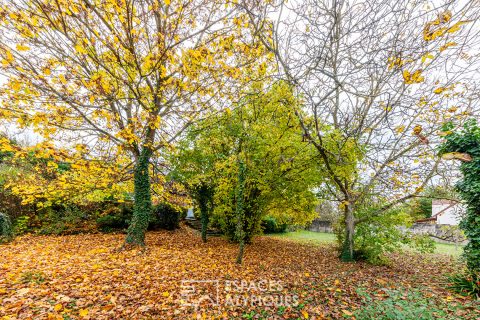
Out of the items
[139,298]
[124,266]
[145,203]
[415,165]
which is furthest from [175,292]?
[415,165]

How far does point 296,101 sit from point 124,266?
5.36 metres

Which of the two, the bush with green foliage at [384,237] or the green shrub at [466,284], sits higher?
the bush with green foliage at [384,237]

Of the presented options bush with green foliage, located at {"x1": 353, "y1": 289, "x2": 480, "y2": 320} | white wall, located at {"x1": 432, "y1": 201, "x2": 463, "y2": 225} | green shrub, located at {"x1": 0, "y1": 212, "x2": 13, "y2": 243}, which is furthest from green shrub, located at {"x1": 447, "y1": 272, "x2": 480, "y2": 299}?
green shrub, located at {"x1": 0, "y1": 212, "x2": 13, "y2": 243}

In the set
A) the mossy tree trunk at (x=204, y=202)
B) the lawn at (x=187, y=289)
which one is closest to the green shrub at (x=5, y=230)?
the lawn at (x=187, y=289)

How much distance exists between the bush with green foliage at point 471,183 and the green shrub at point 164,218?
11.0m

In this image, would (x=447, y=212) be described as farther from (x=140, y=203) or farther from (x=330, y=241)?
(x=140, y=203)

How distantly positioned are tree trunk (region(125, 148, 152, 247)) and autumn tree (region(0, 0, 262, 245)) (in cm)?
3

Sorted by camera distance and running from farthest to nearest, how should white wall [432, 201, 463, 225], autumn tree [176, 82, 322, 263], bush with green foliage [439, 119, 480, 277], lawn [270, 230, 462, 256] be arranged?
1. lawn [270, 230, 462, 256]
2. autumn tree [176, 82, 322, 263]
3. white wall [432, 201, 463, 225]
4. bush with green foliage [439, 119, 480, 277]

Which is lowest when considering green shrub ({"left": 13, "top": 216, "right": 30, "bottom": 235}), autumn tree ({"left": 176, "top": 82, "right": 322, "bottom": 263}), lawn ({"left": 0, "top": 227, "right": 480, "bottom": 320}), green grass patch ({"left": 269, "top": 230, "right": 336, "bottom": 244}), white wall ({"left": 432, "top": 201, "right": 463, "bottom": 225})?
green grass patch ({"left": 269, "top": 230, "right": 336, "bottom": 244})

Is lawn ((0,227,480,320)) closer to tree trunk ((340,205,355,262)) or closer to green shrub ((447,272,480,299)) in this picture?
green shrub ((447,272,480,299))

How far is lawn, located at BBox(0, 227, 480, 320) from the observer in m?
3.21

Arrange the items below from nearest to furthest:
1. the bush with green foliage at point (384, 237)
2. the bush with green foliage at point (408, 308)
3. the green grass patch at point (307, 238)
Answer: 1. the bush with green foliage at point (408, 308)
2. the bush with green foliage at point (384, 237)
3. the green grass patch at point (307, 238)

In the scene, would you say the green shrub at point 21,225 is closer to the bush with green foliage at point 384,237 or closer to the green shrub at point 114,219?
the green shrub at point 114,219

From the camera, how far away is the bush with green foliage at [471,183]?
5062mm
